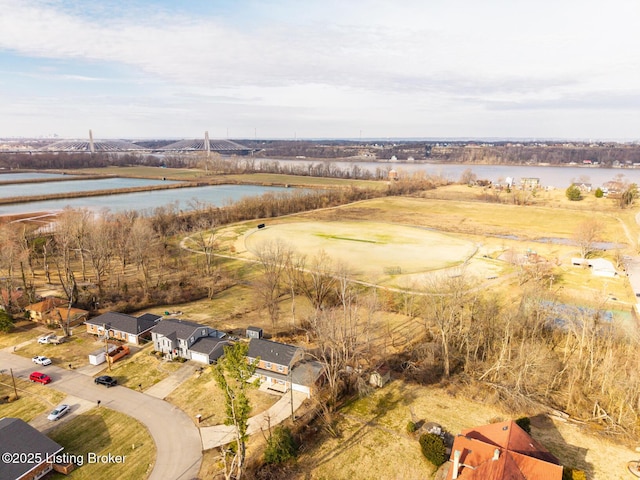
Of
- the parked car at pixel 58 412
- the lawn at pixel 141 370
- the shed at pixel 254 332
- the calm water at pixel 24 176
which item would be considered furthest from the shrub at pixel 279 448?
the calm water at pixel 24 176

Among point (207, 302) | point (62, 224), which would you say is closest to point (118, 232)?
point (62, 224)

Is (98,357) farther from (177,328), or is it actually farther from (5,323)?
(5,323)

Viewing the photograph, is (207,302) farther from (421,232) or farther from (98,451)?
(421,232)

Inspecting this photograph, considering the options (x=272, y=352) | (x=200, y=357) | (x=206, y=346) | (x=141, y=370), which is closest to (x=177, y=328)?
(x=206, y=346)

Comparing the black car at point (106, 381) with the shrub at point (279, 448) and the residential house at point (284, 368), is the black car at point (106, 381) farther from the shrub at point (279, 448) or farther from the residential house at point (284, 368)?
the shrub at point (279, 448)

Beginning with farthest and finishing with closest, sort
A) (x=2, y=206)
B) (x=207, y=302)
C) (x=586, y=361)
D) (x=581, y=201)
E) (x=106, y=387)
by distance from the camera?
1. (x=581, y=201)
2. (x=2, y=206)
3. (x=207, y=302)
4. (x=106, y=387)
5. (x=586, y=361)

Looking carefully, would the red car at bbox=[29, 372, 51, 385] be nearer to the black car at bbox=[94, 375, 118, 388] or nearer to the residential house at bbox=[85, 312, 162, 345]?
the black car at bbox=[94, 375, 118, 388]
